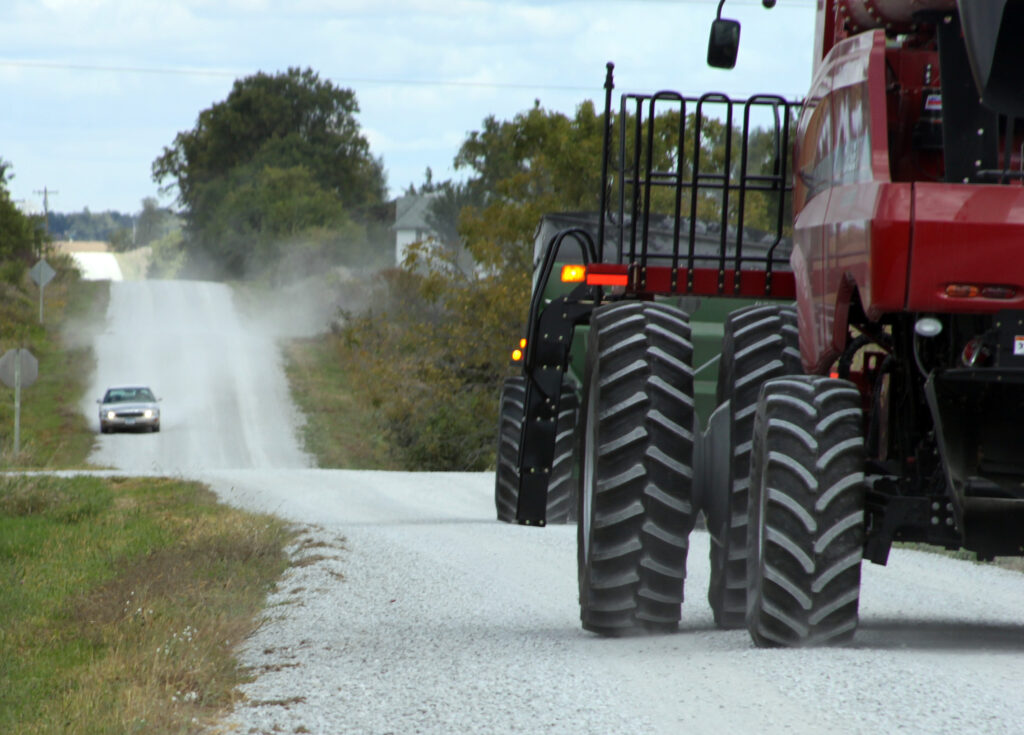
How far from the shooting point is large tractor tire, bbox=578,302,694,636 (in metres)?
7.81

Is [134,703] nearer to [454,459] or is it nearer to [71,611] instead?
[71,611]

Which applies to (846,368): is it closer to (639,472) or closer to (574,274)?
(639,472)

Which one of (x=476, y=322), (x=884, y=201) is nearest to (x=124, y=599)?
(x=884, y=201)

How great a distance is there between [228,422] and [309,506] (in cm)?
2644

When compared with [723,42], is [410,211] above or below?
below

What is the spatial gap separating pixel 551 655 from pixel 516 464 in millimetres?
9999

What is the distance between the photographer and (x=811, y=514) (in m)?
6.71

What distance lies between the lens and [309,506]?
2170 centimetres

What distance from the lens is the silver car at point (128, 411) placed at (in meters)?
44.3

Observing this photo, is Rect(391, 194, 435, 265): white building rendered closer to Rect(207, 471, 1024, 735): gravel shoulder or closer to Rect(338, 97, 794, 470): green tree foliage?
Rect(338, 97, 794, 470): green tree foliage

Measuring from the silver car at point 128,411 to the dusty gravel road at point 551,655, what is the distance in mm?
25929

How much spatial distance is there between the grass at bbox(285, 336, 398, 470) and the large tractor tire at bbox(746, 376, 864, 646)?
3294cm

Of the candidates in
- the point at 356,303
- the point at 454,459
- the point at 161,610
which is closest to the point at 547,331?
the point at 161,610

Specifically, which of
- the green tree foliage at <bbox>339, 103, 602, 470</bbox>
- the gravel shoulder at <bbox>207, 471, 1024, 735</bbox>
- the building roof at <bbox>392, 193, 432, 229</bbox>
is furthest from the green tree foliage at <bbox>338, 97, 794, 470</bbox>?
the building roof at <bbox>392, 193, 432, 229</bbox>
